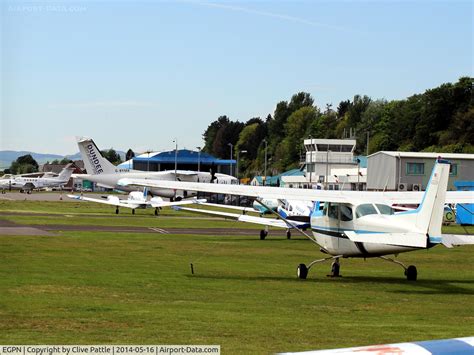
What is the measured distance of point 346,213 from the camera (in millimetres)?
21172

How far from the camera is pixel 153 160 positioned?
5965 inches

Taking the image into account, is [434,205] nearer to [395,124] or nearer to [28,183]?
[28,183]

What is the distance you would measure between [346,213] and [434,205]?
3212 mm

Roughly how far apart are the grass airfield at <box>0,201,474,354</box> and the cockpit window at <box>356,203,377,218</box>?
1685 millimetres

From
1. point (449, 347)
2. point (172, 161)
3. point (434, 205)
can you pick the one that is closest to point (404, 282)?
point (434, 205)

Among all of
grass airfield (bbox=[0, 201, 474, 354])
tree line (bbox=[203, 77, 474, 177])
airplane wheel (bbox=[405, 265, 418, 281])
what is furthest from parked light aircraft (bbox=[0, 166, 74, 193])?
airplane wheel (bbox=[405, 265, 418, 281])

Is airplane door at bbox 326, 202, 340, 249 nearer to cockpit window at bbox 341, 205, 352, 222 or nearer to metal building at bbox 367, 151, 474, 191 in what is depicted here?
cockpit window at bbox 341, 205, 352, 222

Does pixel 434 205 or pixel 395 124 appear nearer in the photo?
pixel 434 205

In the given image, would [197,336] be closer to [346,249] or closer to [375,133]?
[346,249]

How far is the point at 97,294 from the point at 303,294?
4.35 m

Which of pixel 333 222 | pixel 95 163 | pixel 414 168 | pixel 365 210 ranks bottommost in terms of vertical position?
pixel 333 222

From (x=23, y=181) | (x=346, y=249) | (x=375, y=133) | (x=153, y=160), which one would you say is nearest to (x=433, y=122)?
(x=375, y=133)

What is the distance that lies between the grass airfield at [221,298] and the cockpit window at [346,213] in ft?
5.11

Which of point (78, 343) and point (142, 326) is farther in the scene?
point (142, 326)
